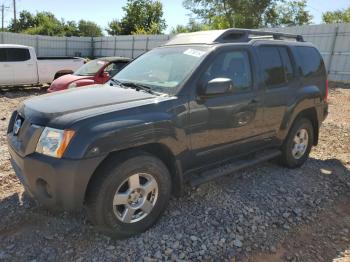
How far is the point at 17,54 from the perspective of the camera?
43.7ft

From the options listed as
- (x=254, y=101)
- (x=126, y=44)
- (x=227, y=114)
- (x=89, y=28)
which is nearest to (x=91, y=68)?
(x=254, y=101)

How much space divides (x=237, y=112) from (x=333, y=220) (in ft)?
5.42

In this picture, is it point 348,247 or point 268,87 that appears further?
point 268,87

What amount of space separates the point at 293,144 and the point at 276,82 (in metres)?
1.13

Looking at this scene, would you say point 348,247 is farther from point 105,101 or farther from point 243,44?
point 105,101

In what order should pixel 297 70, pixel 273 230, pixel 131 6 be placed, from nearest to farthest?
1. pixel 273 230
2. pixel 297 70
3. pixel 131 6

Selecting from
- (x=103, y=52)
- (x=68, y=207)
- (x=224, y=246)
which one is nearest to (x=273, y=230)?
(x=224, y=246)

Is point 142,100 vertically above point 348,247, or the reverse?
point 142,100

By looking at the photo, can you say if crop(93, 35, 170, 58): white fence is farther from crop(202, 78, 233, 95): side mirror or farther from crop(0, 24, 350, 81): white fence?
crop(202, 78, 233, 95): side mirror

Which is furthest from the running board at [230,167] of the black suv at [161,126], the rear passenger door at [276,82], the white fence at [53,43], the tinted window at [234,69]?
the white fence at [53,43]

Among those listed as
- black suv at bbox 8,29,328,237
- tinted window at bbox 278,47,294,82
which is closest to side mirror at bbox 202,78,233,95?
black suv at bbox 8,29,328,237

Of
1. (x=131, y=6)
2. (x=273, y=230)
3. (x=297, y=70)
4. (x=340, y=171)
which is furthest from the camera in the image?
(x=131, y=6)

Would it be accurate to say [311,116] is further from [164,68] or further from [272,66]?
[164,68]

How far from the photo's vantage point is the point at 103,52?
1184 inches
